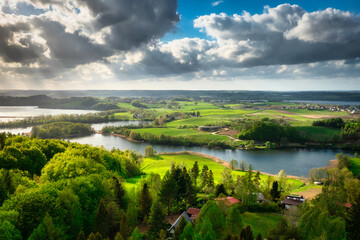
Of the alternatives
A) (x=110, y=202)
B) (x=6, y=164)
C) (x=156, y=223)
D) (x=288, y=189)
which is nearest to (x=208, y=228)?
(x=156, y=223)

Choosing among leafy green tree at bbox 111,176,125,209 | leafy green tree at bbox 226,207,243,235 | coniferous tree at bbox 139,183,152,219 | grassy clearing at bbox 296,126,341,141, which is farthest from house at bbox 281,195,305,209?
grassy clearing at bbox 296,126,341,141

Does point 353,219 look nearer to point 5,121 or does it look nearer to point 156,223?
point 156,223

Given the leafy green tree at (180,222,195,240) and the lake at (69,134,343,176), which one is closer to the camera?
the leafy green tree at (180,222,195,240)

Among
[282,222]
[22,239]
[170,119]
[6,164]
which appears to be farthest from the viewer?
[170,119]

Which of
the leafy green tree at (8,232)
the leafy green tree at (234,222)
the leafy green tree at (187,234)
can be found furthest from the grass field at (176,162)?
the leafy green tree at (8,232)

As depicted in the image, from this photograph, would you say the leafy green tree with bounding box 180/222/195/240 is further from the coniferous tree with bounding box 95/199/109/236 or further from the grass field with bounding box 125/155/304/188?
the grass field with bounding box 125/155/304/188

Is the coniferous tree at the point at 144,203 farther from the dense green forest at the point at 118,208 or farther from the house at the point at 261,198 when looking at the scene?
the house at the point at 261,198

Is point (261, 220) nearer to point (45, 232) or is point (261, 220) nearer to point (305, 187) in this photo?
point (305, 187)
